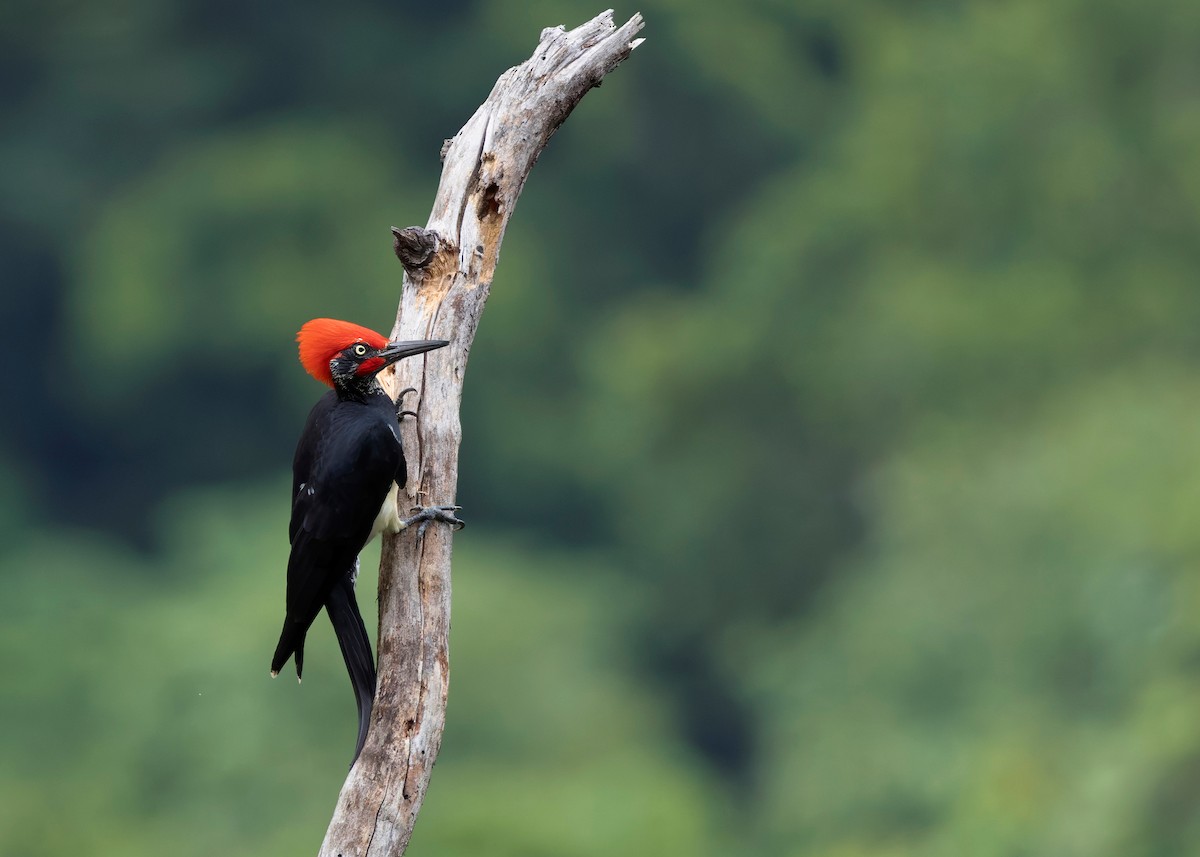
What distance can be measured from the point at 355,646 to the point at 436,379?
2.24ft

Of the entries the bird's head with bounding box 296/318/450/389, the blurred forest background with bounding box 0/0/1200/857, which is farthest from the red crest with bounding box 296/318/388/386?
the blurred forest background with bounding box 0/0/1200/857

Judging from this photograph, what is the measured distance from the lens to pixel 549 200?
102 ft

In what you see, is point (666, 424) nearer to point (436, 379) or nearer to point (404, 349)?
point (436, 379)

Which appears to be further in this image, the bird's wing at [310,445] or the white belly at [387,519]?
the bird's wing at [310,445]

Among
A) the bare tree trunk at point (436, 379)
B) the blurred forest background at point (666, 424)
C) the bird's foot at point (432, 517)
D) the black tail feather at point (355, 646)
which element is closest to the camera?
the bare tree trunk at point (436, 379)

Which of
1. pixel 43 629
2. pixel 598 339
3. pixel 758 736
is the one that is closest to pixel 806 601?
pixel 758 736

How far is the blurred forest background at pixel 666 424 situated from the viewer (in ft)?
63.4

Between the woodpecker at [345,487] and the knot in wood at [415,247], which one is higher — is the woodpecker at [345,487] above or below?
below

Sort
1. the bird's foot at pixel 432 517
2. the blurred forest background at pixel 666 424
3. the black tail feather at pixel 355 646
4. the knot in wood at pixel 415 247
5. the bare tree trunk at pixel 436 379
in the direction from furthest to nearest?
the blurred forest background at pixel 666 424, the knot in wood at pixel 415 247, the bird's foot at pixel 432 517, the black tail feather at pixel 355 646, the bare tree trunk at pixel 436 379

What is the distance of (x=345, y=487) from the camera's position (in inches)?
167

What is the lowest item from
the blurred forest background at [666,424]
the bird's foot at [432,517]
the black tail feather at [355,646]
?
the black tail feather at [355,646]

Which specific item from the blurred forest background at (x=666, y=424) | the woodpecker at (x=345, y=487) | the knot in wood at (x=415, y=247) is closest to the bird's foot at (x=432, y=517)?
the woodpecker at (x=345, y=487)

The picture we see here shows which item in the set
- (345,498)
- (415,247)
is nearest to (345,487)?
(345,498)

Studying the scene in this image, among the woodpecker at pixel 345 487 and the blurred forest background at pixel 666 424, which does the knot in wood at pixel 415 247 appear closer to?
the woodpecker at pixel 345 487
